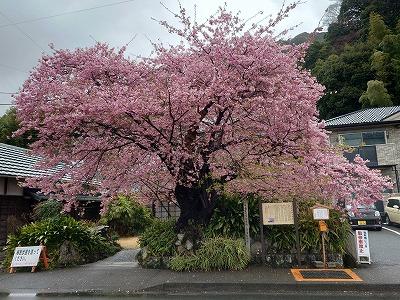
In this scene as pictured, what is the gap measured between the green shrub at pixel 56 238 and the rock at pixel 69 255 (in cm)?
10

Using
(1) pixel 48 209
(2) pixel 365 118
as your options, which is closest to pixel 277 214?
(1) pixel 48 209

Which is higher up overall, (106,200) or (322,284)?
(106,200)

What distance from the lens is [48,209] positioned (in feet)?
45.8

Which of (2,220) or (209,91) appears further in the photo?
(2,220)

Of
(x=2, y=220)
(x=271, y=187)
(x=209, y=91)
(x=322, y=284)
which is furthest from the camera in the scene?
(x=2, y=220)

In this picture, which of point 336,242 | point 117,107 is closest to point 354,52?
point 336,242

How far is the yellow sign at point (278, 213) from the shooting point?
9766 millimetres

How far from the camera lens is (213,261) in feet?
30.6

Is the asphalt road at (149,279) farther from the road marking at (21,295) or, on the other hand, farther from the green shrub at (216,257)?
the green shrub at (216,257)

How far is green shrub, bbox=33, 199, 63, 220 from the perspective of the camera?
1384 cm

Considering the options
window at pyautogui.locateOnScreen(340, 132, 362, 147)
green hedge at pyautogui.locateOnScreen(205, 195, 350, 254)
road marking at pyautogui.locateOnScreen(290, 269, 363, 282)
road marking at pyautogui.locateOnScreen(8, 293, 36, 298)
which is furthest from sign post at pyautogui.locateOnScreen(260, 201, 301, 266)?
window at pyautogui.locateOnScreen(340, 132, 362, 147)

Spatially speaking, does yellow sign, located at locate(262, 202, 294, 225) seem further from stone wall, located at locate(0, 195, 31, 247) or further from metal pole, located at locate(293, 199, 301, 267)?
stone wall, located at locate(0, 195, 31, 247)

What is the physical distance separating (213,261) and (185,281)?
49.1 inches

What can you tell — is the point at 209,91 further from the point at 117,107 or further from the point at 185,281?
the point at 185,281
